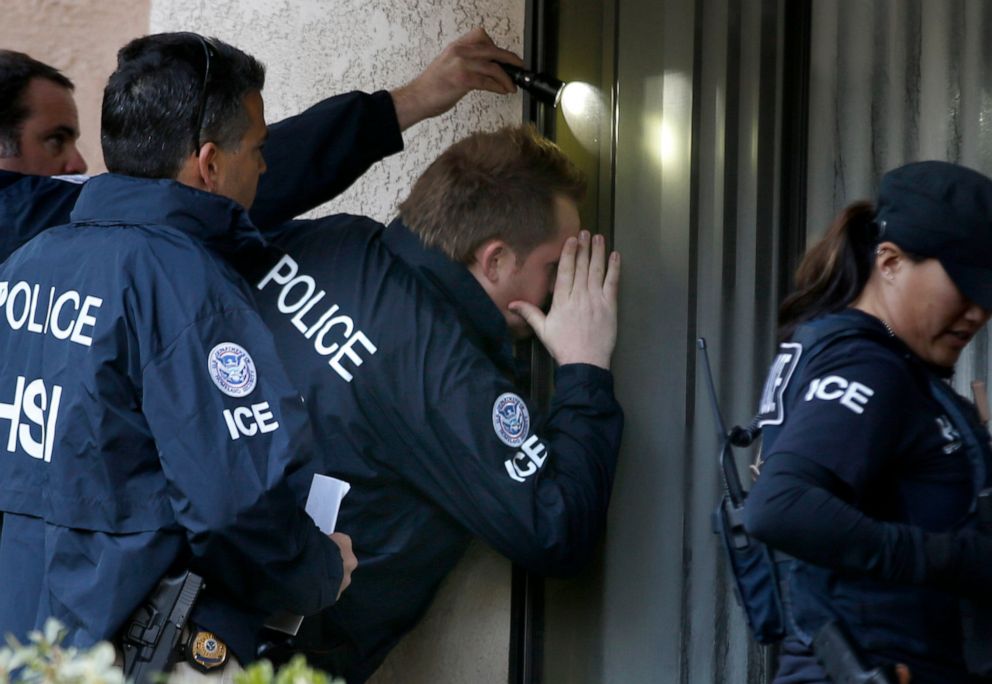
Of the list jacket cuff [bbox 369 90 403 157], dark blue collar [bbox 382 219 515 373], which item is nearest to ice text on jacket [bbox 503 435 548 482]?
dark blue collar [bbox 382 219 515 373]

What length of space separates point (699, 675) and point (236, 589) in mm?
1502

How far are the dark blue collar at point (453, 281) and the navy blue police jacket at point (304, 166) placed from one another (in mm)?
236

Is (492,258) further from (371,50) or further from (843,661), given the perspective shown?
(843,661)

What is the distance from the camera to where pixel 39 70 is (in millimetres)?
4219

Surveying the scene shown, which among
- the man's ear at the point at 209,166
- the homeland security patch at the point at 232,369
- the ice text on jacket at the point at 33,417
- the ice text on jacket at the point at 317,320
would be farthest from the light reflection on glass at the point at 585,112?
the ice text on jacket at the point at 33,417

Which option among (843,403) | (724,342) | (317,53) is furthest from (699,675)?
(317,53)

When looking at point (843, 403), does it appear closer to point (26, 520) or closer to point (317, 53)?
point (26, 520)

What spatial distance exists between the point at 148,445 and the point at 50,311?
323 millimetres

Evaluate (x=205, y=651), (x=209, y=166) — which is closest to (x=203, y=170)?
(x=209, y=166)

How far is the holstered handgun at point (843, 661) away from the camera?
2391 millimetres

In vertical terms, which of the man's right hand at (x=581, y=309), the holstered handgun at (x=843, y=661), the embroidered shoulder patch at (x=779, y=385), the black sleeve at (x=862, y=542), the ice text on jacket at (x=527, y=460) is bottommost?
the ice text on jacket at (x=527, y=460)

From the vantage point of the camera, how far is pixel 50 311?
288cm

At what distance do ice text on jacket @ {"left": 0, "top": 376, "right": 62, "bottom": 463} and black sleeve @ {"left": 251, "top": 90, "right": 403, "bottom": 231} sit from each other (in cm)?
97

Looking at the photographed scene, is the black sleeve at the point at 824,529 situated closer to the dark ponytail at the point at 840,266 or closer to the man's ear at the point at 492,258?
the dark ponytail at the point at 840,266
